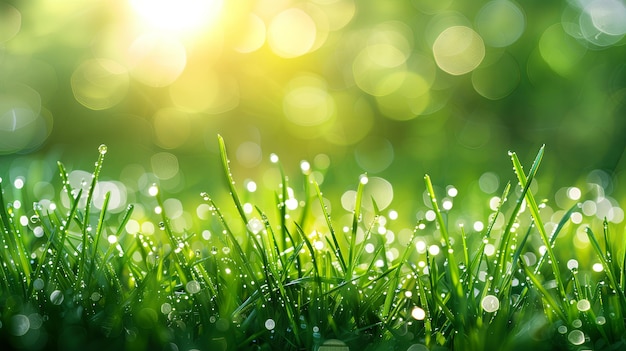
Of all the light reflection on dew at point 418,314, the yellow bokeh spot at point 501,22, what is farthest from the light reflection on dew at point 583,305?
the yellow bokeh spot at point 501,22

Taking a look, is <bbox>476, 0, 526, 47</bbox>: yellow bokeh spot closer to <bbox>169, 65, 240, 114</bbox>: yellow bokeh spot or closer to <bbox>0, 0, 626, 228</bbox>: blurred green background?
<bbox>0, 0, 626, 228</bbox>: blurred green background

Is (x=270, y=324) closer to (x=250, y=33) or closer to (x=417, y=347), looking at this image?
(x=417, y=347)

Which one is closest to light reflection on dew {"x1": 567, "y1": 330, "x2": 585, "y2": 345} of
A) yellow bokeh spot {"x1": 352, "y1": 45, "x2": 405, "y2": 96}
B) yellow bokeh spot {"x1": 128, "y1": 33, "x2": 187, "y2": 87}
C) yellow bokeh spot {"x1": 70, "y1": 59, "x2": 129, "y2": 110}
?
yellow bokeh spot {"x1": 352, "y1": 45, "x2": 405, "y2": 96}

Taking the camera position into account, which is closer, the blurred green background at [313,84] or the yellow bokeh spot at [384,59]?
the blurred green background at [313,84]

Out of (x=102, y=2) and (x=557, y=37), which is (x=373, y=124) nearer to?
(x=557, y=37)

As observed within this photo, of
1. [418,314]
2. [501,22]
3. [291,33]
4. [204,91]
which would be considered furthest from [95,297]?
[204,91]

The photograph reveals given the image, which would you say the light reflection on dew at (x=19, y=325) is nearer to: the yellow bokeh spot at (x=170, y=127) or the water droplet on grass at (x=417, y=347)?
the water droplet on grass at (x=417, y=347)
